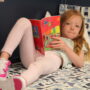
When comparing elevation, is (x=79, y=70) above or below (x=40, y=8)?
below

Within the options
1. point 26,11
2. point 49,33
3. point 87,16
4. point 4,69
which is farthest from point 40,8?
point 4,69

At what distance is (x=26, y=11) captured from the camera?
2.00 metres

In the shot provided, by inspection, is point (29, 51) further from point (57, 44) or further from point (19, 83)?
point (19, 83)

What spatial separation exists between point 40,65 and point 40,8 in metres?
0.87

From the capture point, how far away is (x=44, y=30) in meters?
1.62

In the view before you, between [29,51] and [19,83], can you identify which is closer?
[19,83]

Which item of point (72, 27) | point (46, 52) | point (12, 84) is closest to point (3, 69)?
point (12, 84)

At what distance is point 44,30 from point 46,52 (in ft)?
0.51

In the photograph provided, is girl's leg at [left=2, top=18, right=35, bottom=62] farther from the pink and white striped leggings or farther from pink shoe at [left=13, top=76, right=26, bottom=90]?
pink shoe at [left=13, top=76, right=26, bottom=90]

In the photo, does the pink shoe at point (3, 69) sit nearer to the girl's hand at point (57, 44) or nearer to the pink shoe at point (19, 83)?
the pink shoe at point (19, 83)

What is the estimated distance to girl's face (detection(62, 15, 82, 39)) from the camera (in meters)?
1.77

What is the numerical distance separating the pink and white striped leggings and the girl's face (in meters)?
0.22

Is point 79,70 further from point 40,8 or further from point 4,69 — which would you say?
point 40,8

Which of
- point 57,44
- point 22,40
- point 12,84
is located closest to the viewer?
point 12,84
